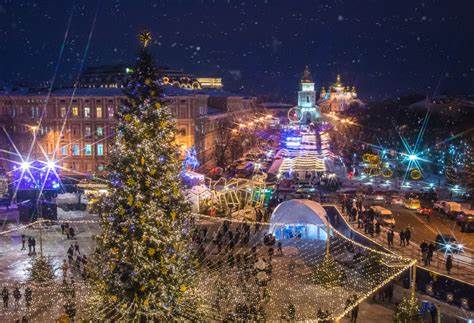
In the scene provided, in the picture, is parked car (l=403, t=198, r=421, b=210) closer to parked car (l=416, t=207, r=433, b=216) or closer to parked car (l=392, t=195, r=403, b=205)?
parked car (l=416, t=207, r=433, b=216)

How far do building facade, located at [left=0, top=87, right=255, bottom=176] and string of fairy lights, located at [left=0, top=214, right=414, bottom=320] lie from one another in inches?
892

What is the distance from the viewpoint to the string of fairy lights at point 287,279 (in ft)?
49.2

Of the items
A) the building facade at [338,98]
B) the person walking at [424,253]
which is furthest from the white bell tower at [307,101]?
the person walking at [424,253]

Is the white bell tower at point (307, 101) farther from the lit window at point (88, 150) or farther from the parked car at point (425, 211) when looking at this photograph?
the parked car at point (425, 211)

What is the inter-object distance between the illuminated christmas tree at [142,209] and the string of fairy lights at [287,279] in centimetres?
145

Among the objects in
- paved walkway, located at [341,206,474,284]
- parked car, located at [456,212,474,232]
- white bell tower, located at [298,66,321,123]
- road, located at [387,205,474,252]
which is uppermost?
white bell tower, located at [298,66,321,123]

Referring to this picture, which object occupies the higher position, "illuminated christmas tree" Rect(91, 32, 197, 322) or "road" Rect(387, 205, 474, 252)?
"illuminated christmas tree" Rect(91, 32, 197, 322)

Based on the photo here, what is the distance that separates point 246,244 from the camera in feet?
71.1

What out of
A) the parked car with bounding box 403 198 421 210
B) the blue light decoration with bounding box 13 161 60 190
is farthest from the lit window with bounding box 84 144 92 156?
the parked car with bounding box 403 198 421 210

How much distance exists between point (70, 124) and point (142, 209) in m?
35.0

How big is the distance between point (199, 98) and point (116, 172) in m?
38.6

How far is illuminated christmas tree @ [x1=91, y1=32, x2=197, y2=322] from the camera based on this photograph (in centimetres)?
1017

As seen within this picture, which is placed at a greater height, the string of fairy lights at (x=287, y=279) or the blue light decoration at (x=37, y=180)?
the blue light decoration at (x=37, y=180)

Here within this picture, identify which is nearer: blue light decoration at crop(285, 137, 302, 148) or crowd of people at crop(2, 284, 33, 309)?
crowd of people at crop(2, 284, 33, 309)
